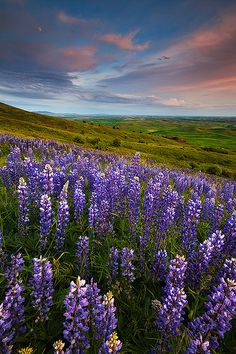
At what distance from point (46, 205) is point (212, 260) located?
2.99 m

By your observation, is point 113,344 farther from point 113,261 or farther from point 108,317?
point 113,261

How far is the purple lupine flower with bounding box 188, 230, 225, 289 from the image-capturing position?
381 cm

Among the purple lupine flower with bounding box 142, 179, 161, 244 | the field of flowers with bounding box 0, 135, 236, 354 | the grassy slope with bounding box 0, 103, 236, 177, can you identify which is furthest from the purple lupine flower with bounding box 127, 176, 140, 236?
the grassy slope with bounding box 0, 103, 236, 177

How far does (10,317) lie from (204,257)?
2.78m

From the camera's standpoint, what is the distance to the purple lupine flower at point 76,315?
2496 mm

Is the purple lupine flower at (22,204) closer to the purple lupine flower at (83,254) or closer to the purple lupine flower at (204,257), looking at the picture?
the purple lupine flower at (83,254)

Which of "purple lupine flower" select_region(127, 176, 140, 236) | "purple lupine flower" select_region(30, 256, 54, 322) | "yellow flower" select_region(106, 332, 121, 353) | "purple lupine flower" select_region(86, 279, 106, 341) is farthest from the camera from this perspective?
"purple lupine flower" select_region(127, 176, 140, 236)

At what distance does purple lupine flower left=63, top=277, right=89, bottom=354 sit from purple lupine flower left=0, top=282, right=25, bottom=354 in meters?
0.64

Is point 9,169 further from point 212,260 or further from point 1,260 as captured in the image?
point 212,260

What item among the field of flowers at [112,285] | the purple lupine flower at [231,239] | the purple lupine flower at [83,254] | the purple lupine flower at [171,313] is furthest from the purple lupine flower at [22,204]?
the purple lupine flower at [231,239]

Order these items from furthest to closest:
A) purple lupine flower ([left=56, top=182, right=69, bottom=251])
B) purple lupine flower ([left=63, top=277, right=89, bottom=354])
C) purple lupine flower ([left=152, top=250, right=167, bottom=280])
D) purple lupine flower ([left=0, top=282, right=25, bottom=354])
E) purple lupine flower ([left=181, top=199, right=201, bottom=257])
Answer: purple lupine flower ([left=181, top=199, right=201, bottom=257]) < purple lupine flower ([left=56, top=182, right=69, bottom=251]) < purple lupine flower ([left=152, top=250, right=167, bottom=280]) < purple lupine flower ([left=0, top=282, right=25, bottom=354]) < purple lupine flower ([left=63, top=277, right=89, bottom=354])

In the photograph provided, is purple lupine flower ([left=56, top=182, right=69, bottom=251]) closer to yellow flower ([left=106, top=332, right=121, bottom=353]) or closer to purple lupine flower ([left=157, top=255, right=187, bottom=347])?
purple lupine flower ([left=157, top=255, right=187, bottom=347])

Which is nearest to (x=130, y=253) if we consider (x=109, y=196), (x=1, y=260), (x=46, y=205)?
(x=46, y=205)

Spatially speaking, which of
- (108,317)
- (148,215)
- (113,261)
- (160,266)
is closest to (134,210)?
(148,215)
